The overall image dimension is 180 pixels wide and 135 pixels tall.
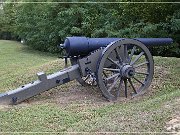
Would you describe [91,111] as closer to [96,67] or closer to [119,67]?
[96,67]

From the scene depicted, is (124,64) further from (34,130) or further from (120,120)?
(34,130)

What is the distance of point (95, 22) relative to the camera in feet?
64.0

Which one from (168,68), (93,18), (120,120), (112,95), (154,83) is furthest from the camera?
(93,18)

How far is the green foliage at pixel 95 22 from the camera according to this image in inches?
585

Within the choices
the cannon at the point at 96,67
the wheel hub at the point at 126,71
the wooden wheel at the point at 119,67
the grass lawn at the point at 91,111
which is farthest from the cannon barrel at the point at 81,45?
the grass lawn at the point at 91,111

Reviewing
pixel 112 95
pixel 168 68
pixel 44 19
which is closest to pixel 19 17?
pixel 44 19

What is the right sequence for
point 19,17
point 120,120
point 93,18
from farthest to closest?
1. point 19,17
2. point 93,18
3. point 120,120

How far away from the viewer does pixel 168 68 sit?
9945mm

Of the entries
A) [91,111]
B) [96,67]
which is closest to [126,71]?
[96,67]

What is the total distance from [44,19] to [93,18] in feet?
12.6

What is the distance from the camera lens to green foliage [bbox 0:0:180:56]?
48.8 ft

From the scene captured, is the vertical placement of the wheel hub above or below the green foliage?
below

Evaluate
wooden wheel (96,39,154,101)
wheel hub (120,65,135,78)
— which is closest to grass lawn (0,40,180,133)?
wooden wheel (96,39,154,101)

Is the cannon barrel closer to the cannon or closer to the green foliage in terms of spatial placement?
the cannon
